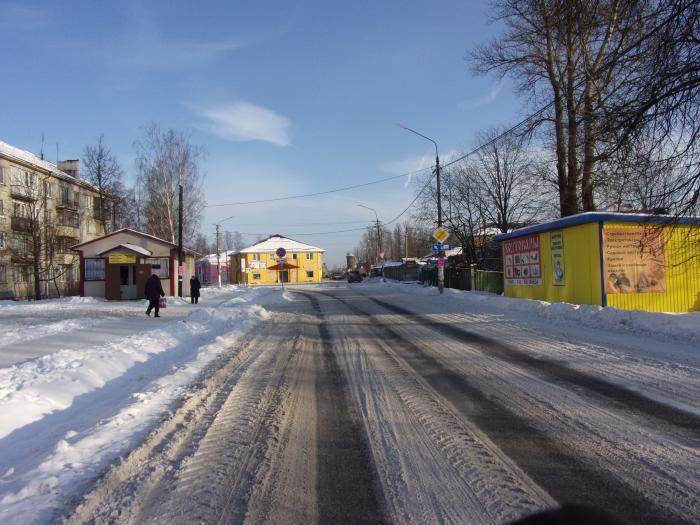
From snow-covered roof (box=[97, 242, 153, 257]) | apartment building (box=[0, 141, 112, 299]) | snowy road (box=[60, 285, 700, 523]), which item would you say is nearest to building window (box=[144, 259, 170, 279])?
snow-covered roof (box=[97, 242, 153, 257])

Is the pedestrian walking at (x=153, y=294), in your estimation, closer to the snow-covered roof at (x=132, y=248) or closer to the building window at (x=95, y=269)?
the snow-covered roof at (x=132, y=248)

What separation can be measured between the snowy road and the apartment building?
96.6ft

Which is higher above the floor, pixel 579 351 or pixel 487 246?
pixel 487 246

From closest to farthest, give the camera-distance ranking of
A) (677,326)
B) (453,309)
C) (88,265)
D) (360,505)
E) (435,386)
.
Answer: (360,505)
(435,386)
(677,326)
(453,309)
(88,265)

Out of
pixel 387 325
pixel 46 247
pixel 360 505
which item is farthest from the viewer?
pixel 46 247

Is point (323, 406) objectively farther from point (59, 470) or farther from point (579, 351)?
point (579, 351)

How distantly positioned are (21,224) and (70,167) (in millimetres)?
19262

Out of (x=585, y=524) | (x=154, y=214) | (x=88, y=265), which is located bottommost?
(x=585, y=524)

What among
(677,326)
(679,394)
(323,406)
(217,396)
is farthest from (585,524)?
(677,326)

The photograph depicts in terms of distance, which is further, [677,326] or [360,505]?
[677,326]

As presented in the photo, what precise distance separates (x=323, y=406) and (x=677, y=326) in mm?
8394

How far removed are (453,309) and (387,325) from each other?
16.8 ft

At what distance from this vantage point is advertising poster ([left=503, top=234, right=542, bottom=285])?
1877 cm

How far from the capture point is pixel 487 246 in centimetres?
3612
